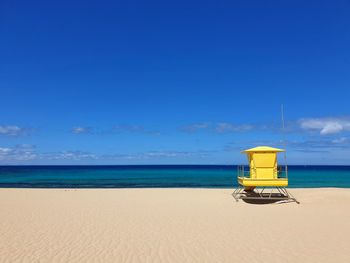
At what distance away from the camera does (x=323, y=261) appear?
706cm

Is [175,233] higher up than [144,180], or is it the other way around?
[144,180]

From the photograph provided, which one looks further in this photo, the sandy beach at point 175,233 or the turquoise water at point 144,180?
the turquoise water at point 144,180

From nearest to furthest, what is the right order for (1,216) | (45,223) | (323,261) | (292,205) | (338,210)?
(323,261) < (45,223) < (1,216) < (338,210) < (292,205)

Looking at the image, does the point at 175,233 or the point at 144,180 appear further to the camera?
the point at 144,180

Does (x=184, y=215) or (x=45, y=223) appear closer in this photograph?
(x=45, y=223)

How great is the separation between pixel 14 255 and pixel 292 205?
44.1ft

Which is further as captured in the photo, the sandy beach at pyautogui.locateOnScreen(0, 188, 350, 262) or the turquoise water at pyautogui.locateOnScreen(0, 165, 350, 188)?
the turquoise water at pyautogui.locateOnScreen(0, 165, 350, 188)

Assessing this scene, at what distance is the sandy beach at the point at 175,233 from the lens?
294 inches

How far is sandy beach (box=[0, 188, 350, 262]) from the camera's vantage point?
7.46m

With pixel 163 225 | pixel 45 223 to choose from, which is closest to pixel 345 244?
pixel 163 225

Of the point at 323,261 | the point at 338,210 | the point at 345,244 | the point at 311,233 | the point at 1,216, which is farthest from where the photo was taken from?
the point at 338,210

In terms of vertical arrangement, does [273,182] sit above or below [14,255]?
above

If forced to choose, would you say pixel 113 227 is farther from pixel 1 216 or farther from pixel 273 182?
pixel 273 182

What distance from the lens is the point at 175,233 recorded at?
9727 mm
